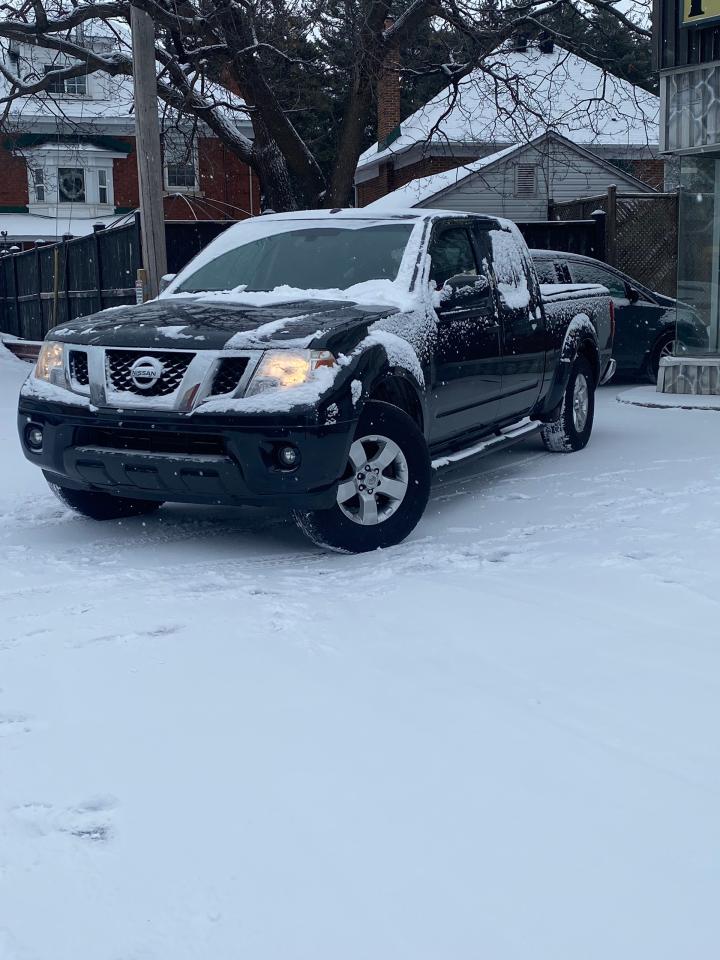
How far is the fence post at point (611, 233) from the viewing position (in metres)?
16.1

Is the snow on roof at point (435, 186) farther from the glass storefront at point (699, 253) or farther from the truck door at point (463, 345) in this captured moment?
the truck door at point (463, 345)

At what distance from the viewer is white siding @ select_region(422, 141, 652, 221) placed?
2769cm

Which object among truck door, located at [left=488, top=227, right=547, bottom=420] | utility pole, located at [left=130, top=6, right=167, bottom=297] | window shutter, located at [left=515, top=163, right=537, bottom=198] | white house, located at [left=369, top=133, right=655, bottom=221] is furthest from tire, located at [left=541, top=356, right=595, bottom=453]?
window shutter, located at [left=515, top=163, right=537, bottom=198]

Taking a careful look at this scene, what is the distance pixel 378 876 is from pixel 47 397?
379 cm

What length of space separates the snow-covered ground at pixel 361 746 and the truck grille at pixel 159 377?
83 cm

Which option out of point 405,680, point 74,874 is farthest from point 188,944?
point 405,680

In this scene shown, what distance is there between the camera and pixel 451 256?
275 inches

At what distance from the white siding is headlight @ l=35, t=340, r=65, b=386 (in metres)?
22.3

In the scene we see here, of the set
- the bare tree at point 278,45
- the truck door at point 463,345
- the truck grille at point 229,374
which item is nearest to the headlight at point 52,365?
the truck grille at point 229,374

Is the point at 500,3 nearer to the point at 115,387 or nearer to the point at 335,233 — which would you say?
the point at 335,233

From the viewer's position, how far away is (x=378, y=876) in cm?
270

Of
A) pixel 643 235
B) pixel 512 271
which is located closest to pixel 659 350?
pixel 643 235

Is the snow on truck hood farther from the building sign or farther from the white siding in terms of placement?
the white siding

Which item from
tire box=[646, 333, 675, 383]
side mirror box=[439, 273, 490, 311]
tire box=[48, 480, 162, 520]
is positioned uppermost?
side mirror box=[439, 273, 490, 311]
